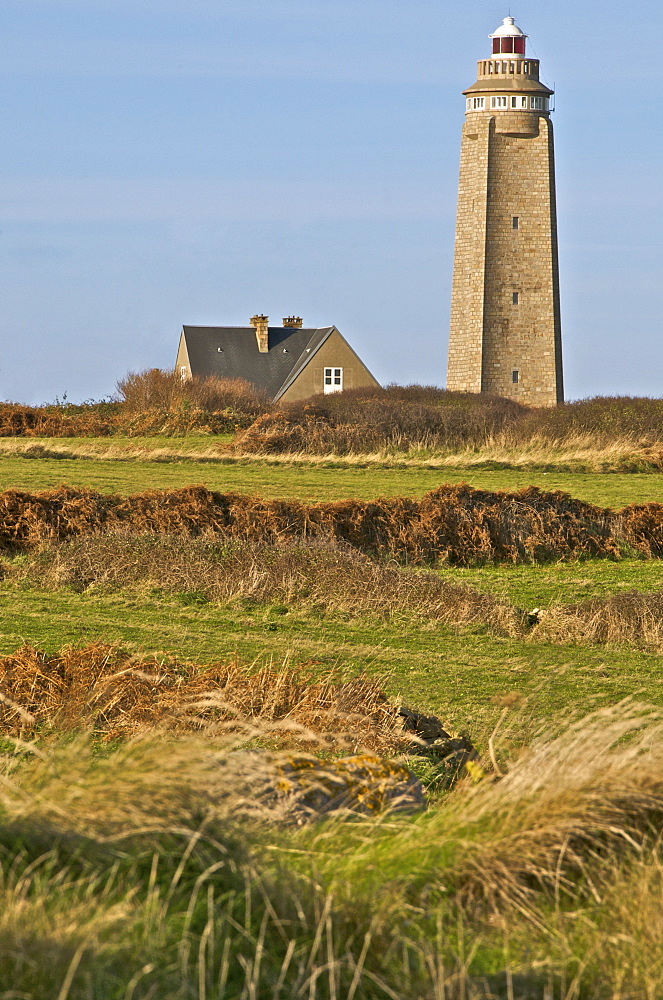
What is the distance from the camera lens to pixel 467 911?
403 centimetres

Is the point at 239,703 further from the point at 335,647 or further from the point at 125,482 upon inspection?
the point at 125,482

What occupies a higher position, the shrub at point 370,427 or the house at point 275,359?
the house at point 275,359

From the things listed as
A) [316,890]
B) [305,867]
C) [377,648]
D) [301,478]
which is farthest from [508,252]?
[316,890]

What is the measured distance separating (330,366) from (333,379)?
55 centimetres

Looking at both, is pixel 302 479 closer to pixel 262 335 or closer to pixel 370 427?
pixel 370 427

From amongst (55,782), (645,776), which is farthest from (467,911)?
(55,782)

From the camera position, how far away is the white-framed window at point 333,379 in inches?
2042

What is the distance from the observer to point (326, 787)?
4.93 metres

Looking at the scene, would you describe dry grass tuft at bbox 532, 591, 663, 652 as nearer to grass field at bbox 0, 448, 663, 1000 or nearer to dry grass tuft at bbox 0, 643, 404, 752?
dry grass tuft at bbox 0, 643, 404, 752

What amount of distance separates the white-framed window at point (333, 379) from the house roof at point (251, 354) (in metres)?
1.03

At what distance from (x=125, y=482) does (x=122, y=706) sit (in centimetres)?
1443

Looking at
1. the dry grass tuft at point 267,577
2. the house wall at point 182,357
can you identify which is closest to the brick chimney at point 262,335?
the house wall at point 182,357

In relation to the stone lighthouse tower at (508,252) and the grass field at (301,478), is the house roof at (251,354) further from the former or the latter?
the grass field at (301,478)

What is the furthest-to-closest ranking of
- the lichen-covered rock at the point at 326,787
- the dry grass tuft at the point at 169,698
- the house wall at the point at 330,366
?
the house wall at the point at 330,366
the dry grass tuft at the point at 169,698
the lichen-covered rock at the point at 326,787
